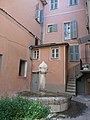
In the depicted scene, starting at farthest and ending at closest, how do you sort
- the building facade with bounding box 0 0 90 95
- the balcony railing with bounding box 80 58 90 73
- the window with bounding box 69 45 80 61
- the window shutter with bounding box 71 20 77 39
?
1. the window shutter with bounding box 71 20 77 39
2. the window with bounding box 69 45 80 61
3. the balcony railing with bounding box 80 58 90 73
4. the building facade with bounding box 0 0 90 95

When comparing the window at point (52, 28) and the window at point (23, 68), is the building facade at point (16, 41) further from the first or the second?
the window at point (52, 28)

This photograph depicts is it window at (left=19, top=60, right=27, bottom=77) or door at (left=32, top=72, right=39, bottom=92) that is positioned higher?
window at (left=19, top=60, right=27, bottom=77)

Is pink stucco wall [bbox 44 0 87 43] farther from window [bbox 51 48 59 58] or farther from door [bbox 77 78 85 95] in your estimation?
door [bbox 77 78 85 95]

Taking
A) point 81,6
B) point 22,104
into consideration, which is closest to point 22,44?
point 81,6

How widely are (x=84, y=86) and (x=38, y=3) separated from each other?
Result: 10547mm

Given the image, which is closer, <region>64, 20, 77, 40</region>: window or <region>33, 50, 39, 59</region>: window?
<region>33, 50, 39, 59</region>: window

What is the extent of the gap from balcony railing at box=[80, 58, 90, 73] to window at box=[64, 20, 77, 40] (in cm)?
275

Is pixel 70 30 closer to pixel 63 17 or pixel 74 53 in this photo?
pixel 63 17

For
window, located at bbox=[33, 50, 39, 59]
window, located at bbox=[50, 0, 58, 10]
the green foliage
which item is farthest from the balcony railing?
the green foliage

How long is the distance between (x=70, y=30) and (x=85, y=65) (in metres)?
4.70

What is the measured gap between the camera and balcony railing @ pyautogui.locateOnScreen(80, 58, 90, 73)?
46.2ft

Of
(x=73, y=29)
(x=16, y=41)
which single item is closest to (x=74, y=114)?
(x=16, y=41)

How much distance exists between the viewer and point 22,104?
417 centimetres

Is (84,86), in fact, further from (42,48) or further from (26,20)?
(26,20)
